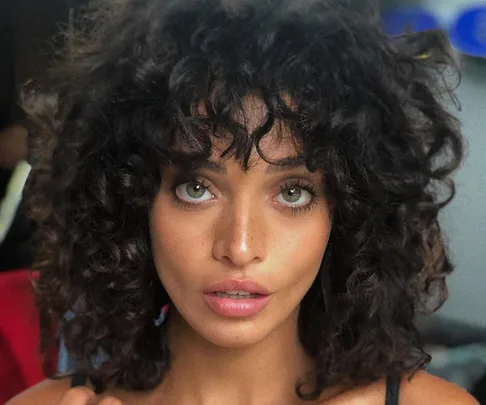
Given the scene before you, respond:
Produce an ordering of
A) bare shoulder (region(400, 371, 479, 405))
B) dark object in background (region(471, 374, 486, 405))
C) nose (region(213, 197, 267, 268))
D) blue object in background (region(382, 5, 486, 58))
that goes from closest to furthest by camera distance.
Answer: nose (region(213, 197, 267, 268))
bare shoulder (region(400, 371, 479, 405))
blue object in background (region(382, 5, 486, 58))
dark object in background (region(471, 374, 486, 405))

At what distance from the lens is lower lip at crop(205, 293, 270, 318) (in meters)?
0.70

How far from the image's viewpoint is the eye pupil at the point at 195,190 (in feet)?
2.33

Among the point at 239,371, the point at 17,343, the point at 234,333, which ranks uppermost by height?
the point at 234,333

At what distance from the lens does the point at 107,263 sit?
0.82 m

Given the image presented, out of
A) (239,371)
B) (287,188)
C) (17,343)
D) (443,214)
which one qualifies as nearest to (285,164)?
(287,188)

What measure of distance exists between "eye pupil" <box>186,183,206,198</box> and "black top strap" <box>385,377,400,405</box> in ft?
1.14

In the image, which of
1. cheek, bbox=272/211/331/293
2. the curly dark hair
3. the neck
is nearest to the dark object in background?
the curly dark hair

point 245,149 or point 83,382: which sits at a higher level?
point 245,149

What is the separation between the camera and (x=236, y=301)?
701 mm

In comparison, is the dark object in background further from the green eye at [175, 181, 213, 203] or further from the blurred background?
the green eye at [175, 181, 213, 203]

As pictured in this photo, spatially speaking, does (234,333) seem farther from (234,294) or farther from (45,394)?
(45,394)

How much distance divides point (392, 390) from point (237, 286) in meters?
0.28

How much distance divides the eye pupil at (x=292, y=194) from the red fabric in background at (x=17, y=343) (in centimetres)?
51

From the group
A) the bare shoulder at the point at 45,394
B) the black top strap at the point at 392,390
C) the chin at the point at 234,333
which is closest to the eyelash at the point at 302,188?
the chin at the point at 234,333
